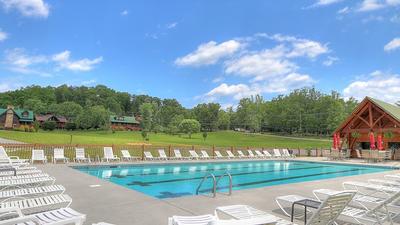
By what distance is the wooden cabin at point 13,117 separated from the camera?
66.0 m

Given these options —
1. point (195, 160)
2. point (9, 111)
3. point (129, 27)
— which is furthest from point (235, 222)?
point (9, 111)

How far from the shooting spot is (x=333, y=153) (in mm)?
23656

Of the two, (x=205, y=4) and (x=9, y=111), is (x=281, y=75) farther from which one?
(x=9, y=111)

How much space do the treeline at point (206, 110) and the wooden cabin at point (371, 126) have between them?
107 ft

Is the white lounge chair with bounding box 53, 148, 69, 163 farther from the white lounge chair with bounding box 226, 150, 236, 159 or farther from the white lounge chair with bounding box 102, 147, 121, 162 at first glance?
the white lounge chair with bounding box 226, 150, 236, 159

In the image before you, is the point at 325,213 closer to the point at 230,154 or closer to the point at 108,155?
the point at 108,155

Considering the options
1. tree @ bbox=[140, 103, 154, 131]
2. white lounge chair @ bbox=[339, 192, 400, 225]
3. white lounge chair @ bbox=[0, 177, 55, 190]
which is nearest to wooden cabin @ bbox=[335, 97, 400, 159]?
white lounge chair @ bbox=[339, 192, 400, 225]

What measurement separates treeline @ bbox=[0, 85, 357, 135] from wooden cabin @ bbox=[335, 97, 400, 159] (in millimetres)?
32592

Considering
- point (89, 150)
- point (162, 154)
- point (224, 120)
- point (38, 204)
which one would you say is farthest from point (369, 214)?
Result: point (224, 120)

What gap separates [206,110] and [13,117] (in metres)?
44.4

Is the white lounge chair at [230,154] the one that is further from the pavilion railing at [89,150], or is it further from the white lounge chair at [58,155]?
the white lounge chair at [58,155]

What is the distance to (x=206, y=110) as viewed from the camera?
85.8 metres

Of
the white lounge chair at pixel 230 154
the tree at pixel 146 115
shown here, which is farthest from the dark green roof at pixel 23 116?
the white lounge chair at pixel 230 154

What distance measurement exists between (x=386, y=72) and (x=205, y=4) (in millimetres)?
27370
